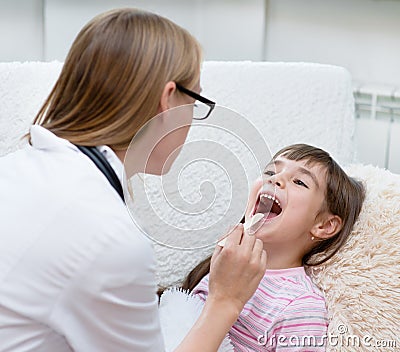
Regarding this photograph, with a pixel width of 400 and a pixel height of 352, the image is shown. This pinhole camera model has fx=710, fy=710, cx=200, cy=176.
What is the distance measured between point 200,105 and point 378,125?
1.39 meters

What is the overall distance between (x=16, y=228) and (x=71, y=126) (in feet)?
0.54

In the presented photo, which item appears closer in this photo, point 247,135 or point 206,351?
point 206,351

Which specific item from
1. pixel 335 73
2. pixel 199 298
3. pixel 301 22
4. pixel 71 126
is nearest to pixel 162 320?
pixel 199 298

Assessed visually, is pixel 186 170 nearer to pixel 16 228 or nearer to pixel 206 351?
pixel 206 351

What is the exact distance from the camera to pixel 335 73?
1768 millimetres

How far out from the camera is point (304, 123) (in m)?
1.70

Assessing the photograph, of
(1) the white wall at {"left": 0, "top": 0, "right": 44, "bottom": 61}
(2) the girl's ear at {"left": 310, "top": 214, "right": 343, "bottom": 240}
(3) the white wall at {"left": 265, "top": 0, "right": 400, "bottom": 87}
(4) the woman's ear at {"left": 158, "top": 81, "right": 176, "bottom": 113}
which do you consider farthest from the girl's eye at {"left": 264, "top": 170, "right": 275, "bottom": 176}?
(1) the white wall at {"left": 0, "top": 0, "right": 44, "bottom": 61}

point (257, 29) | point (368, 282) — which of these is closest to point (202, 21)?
point (257, 29)

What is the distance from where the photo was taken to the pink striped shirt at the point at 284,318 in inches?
49.0

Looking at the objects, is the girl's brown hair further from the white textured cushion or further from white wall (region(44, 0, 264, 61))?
white wall (region(44, 0, 264, 61))

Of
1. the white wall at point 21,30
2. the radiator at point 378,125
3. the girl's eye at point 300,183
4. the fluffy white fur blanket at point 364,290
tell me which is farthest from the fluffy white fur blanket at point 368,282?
the white wall at point 21,30

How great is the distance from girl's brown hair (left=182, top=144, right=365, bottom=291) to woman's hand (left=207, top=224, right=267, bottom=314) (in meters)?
0.30

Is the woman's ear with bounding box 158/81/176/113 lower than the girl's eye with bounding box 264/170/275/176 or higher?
higher

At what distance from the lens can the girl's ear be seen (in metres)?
1.39
